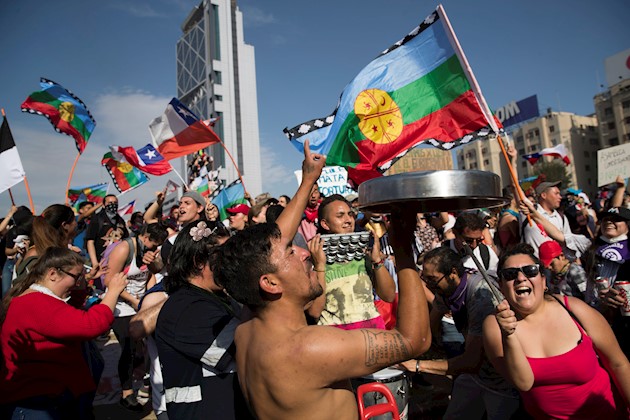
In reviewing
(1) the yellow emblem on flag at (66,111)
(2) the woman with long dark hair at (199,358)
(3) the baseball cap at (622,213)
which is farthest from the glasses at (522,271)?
(1) the yellow emblem on flag at (66,111)

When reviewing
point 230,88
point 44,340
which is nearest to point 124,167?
point 44,340

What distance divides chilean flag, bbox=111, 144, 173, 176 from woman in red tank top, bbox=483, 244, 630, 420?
30.8ft

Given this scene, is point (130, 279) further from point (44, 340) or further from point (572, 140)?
point (572, 140)

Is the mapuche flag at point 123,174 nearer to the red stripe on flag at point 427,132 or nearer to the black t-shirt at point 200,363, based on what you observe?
the red stripe on flag at point 427,132

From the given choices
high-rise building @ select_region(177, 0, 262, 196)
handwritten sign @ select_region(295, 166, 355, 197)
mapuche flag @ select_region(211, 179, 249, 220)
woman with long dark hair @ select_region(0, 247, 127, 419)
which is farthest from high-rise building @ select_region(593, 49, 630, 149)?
woman with long dark hair @ select_region(0, 247, 127, 419)

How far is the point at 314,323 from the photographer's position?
325cm

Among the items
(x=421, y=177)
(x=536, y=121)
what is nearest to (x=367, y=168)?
(x=421, y=177)

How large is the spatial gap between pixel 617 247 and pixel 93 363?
16.9ft

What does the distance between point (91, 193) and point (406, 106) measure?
12.1 m

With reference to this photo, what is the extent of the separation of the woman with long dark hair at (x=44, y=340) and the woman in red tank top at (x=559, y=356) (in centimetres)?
282

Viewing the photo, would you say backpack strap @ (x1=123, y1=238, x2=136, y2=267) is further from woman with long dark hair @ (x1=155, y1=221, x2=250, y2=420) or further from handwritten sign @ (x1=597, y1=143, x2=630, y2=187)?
handwritten sign @ (x1=597, y1=143, x2=630, y2=187)

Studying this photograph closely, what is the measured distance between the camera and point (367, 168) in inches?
208

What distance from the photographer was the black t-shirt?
88.0 inches

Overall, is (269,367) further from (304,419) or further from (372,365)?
(372,365)
